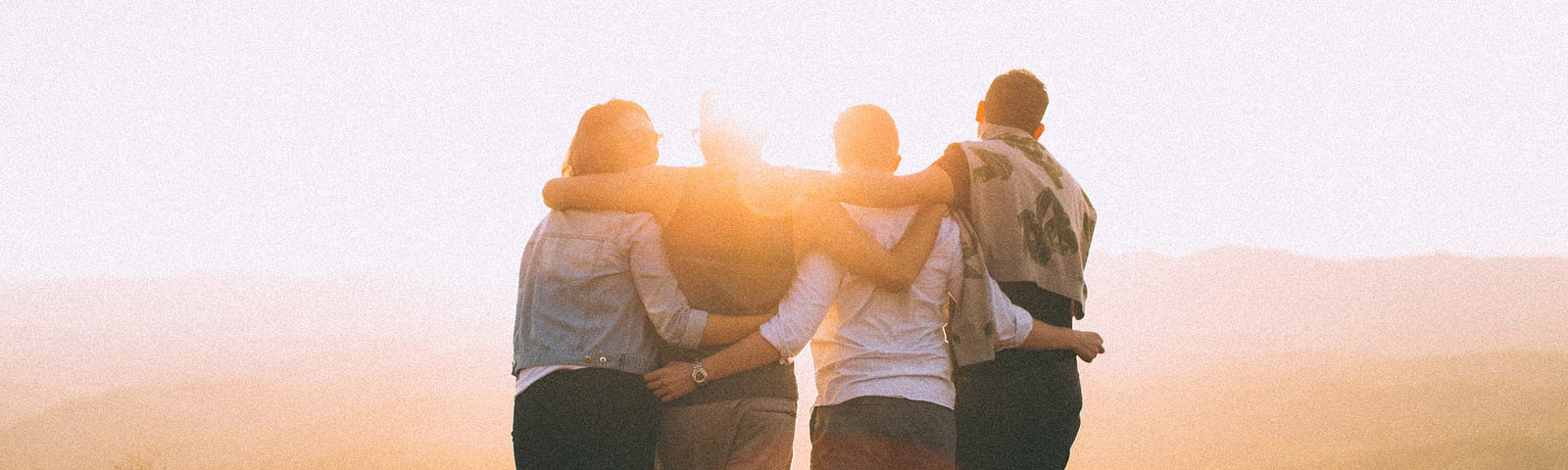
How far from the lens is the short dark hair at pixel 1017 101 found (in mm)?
4098

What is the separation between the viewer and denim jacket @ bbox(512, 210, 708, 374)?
138 inches

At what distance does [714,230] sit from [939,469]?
3.46ft

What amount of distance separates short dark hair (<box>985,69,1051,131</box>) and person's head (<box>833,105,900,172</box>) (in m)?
0.62

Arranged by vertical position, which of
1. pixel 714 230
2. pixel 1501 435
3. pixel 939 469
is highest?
pixel 714 230

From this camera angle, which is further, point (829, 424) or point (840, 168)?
point (840, 168)

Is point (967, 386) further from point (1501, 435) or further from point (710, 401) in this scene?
point (1501, 435)

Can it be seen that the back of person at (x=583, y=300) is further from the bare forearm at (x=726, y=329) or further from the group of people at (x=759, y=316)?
the bare forearm at (x=726, y=329)

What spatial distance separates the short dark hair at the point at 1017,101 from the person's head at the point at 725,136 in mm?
973

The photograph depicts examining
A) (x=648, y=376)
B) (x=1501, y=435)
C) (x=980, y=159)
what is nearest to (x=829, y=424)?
(x=648, y=376)

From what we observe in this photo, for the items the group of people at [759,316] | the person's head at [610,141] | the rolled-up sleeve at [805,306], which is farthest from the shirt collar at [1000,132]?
the person's head at [610,141]

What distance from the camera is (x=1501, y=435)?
20516 mm

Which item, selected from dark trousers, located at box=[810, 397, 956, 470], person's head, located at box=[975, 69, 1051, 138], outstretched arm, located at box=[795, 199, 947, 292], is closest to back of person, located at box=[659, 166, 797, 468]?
outstretched arm, located at box=[795, 199, 947, 292]

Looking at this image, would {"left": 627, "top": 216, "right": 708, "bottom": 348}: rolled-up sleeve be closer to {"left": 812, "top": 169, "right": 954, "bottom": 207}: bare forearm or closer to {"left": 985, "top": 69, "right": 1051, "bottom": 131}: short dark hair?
{"left": 812, "top": 169, "right": 954, "bottom": 207}: bare forearm

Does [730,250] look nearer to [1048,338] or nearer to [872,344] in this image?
[872,344]
